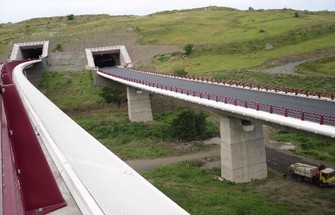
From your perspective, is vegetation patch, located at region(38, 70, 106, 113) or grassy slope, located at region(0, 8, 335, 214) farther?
vegetation patch, located at region(38, 70, 106, 113)

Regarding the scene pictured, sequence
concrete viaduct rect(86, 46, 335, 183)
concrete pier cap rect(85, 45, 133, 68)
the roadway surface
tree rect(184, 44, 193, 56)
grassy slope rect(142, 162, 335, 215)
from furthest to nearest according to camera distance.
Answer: tree rect(184, 44, 193, 56) < concrete pier cap rect(85, 45, 133, 68) < the roadway surface < grassy slope rect(142, 162, 335, 215) < concrete viaduct rect(86, 46, 335, 183)

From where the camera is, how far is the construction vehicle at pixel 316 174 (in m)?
28.6

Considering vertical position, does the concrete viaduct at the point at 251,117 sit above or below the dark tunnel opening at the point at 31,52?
below

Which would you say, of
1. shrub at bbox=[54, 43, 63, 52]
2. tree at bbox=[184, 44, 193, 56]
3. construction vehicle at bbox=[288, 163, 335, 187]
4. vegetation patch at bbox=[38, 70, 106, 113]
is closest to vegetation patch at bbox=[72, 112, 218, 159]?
vegetation patch at bbox=[38, 70, 106, 113]

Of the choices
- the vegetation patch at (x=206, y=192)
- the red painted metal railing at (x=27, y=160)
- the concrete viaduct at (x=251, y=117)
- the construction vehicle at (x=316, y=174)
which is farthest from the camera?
the construction vehicle at (x=316, y=174)

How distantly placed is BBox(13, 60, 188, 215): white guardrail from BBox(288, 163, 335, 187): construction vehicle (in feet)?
63.3

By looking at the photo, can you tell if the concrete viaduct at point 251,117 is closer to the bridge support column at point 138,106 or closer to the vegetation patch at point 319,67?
the bridge support column at point 138,106

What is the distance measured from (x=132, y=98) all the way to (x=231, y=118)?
2758 cm

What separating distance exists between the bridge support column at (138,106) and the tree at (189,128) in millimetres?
10679

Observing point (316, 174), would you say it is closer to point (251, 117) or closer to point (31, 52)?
point (251, 117)

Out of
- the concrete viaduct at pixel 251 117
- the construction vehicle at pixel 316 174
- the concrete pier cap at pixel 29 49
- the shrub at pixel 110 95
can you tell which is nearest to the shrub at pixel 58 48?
the concrete pier cap at pixel 29 49

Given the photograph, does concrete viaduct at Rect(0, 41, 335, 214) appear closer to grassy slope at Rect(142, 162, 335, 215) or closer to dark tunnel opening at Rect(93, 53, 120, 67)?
grassy slope at Rect(142, 162, 335, 215)

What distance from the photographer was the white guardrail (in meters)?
11.8

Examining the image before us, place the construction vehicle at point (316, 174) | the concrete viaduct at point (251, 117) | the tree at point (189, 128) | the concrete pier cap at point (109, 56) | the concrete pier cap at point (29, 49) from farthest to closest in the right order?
1. the concrete pier cap at point (29, 49)
2. the concrete pier cap at point (109, 56)
3. the tree at point (189, 128)
4. the construction vehicle at point (316, 174)
5. the concrete viaduct at point (251, 117)
